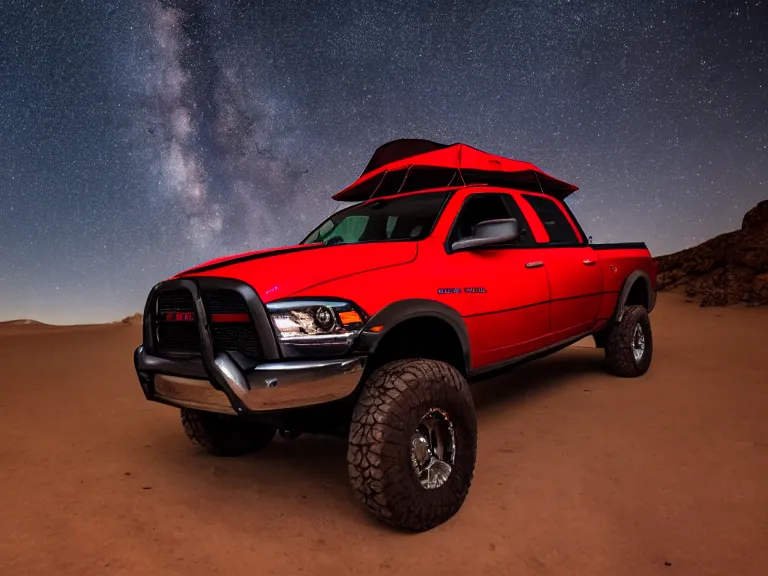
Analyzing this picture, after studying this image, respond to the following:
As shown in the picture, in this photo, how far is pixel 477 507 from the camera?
9.22 feet

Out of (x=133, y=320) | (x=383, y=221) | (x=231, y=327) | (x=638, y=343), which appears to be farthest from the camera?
(x=133, y=320)

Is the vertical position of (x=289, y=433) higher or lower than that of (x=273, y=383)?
lower

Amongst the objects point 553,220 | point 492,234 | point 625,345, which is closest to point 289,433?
point 492,234

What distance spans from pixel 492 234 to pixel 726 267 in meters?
14.5

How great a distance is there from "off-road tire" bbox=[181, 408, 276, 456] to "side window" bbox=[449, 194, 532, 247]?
214 centimetres

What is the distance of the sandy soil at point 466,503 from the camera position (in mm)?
2314

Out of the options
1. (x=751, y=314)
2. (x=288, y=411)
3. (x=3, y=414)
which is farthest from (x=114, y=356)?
(x=751, y=314)

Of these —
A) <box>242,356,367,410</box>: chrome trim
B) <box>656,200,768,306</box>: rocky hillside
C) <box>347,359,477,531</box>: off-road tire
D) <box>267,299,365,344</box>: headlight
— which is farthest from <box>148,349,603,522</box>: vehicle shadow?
<box>656,200,768,306</box>: rocky hillside

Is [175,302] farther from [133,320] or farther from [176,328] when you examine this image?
[133,320]

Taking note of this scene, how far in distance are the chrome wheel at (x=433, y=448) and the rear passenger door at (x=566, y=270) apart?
1.85m

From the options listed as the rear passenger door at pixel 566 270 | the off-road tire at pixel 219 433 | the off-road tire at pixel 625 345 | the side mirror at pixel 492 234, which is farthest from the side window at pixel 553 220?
the off-road tire at pixel 219 433

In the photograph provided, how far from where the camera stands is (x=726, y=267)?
47.8ft

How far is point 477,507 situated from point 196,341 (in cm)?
181

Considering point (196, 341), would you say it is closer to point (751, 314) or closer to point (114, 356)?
point (114, 356)
